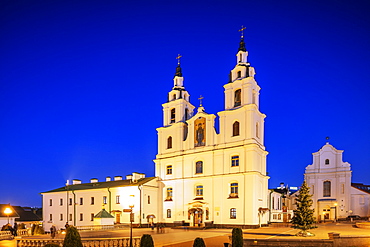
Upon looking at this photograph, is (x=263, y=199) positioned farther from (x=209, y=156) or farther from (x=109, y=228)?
(x=109, y=228)

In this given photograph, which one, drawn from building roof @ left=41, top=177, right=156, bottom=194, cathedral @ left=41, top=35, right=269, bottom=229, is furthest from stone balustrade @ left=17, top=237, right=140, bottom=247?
building roof @ left=41, top=177, right=156, bottom=194

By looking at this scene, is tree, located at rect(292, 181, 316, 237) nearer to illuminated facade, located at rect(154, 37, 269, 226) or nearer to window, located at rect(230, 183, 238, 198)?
illuminated facade, located at rect(154, 37, 269, 226)

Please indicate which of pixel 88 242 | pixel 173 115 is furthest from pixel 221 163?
pixel 88 242

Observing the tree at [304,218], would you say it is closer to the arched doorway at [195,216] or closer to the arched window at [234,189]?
the arched window at [234,189]

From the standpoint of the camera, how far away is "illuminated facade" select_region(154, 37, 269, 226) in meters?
38.6

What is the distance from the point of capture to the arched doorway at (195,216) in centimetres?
4125

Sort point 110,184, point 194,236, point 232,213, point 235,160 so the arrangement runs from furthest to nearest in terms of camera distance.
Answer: point 110,184
point 235,160
point 232,213
point 194,236

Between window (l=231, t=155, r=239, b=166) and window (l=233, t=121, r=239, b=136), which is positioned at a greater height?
window (l=233, t=121, r=239, b=136)

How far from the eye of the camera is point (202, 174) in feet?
140

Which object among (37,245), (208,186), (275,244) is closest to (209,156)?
(208,186)

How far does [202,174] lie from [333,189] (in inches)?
1144

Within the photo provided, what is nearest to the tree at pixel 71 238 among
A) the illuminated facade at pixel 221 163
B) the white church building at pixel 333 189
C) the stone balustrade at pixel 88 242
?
the stone balustrade at pixel 88 242

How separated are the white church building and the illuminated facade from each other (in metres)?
22.2

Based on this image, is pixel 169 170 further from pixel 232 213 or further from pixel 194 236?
pixel 194 236
